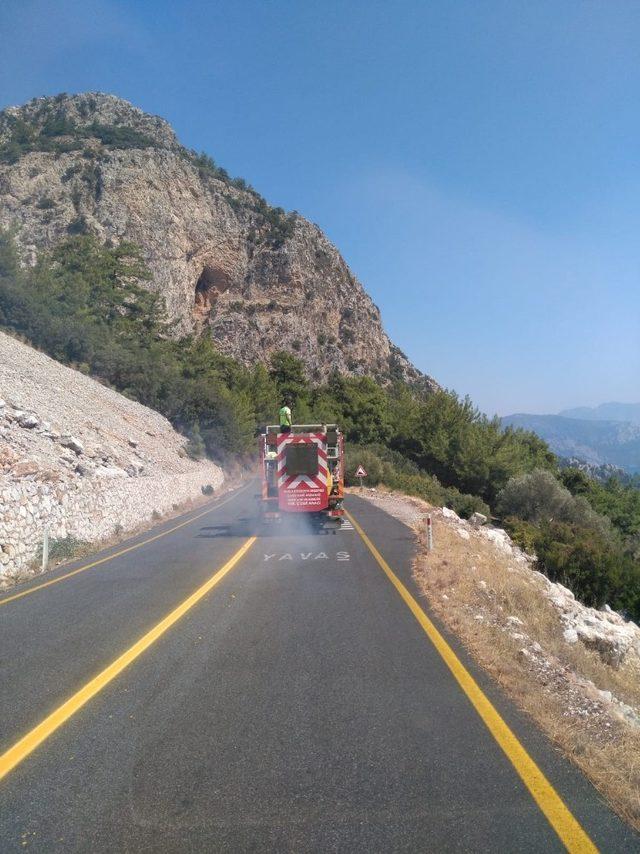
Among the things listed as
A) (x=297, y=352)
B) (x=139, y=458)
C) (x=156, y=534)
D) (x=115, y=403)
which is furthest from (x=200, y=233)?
(x=156, y=534)

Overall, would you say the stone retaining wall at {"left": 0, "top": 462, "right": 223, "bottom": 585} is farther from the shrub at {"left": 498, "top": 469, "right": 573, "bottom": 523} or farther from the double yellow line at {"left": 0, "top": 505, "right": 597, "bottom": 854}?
the shrub at {"left": 498, "top": 469, "right": 573, "bottom": 523}

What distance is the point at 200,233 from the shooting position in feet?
314

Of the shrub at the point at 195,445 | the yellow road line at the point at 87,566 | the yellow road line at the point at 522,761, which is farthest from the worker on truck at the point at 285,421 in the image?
the shrub at the point at 195,445

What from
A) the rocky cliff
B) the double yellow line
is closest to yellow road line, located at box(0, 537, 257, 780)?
the double yellow line

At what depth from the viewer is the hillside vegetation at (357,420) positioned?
2733 centimetres

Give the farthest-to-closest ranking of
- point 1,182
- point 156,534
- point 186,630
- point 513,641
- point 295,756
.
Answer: point 1,182
point 156,534
point 186,630
point 513,641
point 295,756

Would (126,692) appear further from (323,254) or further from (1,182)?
(323,254)

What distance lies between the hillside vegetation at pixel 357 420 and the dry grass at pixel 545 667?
11.2 metres

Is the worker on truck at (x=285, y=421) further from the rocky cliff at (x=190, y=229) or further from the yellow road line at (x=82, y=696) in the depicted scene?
the rocky cliff at (x=190, y=229)

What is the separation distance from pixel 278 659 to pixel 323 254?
11295 centimetres

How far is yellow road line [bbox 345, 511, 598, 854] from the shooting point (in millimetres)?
3250

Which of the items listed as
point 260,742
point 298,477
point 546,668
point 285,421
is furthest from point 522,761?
point 285,421

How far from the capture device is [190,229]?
94312 mm

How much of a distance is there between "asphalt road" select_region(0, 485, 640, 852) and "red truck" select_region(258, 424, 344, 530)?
894 cm
